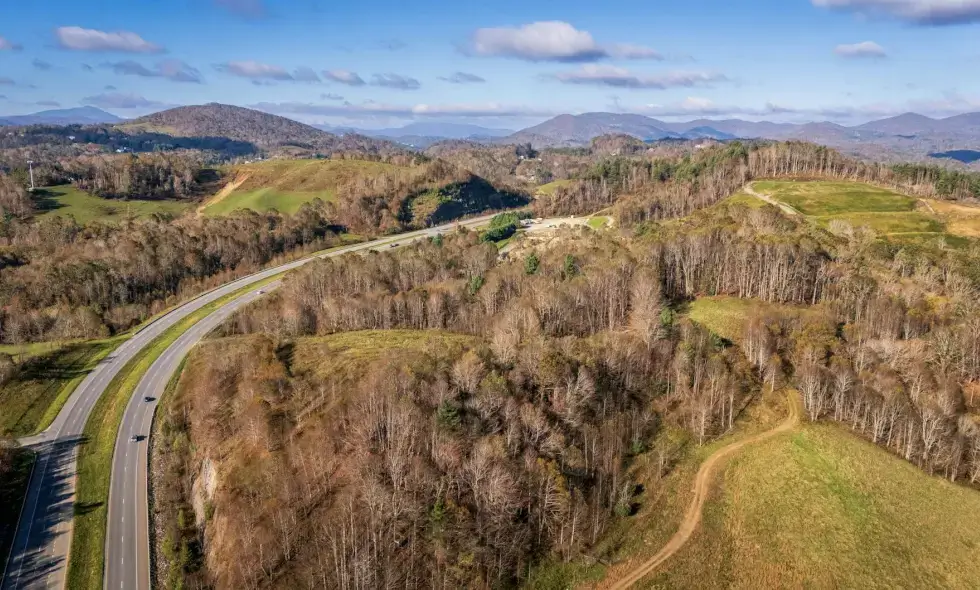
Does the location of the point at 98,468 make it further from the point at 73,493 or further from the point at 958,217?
the point at 958,217

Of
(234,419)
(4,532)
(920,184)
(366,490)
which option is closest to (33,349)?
(4,532)

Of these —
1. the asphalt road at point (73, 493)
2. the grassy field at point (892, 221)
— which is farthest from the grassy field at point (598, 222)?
the asphalt road at point (73, 493)

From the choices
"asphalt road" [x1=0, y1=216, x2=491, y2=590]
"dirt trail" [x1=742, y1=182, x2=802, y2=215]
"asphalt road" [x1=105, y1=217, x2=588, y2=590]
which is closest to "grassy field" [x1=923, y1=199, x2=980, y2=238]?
"dirt trail" [x1=742, y1=182, x2=802, y2=215]

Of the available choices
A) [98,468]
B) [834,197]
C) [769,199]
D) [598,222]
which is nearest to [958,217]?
[834,197]

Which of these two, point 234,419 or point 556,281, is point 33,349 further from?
point 556,281

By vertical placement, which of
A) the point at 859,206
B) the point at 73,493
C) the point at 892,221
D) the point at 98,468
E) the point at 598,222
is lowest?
the point at 73,493

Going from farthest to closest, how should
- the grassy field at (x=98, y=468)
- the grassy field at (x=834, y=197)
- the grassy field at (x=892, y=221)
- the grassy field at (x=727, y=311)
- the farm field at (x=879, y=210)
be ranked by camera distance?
the grassy field at (x=834, y=197), the grassy field at (x=892, y=221), the farm field at (x=879, y=210), the grassy field at (x=727, y=311), the grassy field at (x=98, y=468)

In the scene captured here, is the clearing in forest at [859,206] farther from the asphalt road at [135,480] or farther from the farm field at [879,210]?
the asphalt road at [135,480]
